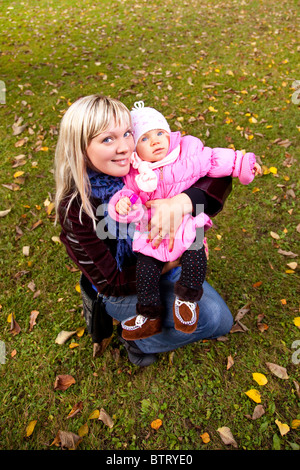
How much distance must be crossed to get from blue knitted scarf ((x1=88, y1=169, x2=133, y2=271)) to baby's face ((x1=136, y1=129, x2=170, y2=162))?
0.87 feet

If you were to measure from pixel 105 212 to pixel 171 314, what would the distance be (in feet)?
2.89

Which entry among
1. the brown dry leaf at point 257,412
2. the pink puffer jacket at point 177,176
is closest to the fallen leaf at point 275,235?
the pink puffer jacket at point 177,176

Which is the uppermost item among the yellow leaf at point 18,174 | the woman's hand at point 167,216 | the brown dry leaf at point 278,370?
the woman's hand at point 167,216

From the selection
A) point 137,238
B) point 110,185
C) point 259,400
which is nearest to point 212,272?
point 259,400

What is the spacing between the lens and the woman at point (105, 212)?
1.82m

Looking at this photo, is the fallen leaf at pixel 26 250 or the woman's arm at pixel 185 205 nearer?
the woman's arm at pixel 185 205

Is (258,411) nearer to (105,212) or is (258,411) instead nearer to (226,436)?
(226,436)

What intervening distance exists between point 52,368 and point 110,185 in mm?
1803

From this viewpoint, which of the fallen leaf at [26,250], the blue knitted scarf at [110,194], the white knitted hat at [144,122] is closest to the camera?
the blue knitted scarf at [110,194]

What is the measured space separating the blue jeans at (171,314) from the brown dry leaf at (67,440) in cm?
80

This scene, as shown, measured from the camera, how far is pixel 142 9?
32.8 feet

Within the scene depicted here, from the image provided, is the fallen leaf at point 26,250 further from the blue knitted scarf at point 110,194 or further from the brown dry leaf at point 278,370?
the brown dry leaf at point 278,370

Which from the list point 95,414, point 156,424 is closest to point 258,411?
point 156,424

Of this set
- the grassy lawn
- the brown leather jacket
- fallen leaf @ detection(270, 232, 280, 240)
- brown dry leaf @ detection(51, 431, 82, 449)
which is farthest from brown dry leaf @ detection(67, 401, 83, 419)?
fallen leaf @ detection(270, 232, 280, 240)
